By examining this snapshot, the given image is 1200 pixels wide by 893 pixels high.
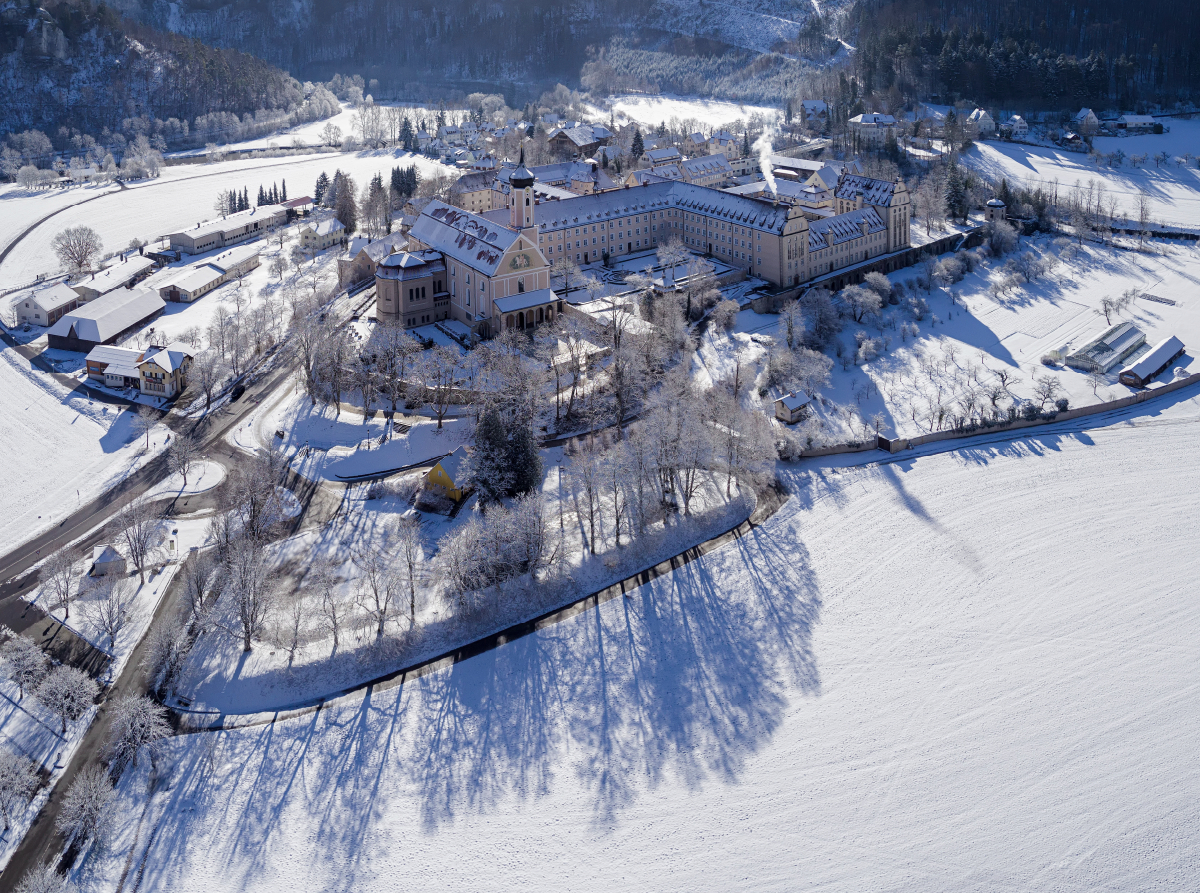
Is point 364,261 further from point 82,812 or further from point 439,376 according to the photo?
point 82,812

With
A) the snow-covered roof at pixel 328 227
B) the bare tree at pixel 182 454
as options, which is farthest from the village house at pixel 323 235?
the bare tree at pixel 182 454

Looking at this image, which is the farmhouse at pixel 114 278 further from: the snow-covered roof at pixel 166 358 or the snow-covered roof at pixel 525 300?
the snow-covered roof at pixel 525 300

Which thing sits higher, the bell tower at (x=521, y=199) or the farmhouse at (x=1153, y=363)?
the bell tower at (x=521, y=199)

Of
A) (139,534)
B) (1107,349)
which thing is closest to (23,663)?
(139,534)

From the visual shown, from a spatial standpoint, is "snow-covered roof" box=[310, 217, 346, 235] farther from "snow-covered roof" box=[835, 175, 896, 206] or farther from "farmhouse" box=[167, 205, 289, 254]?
"snow-covered roof" box=[835, 175, 896, 206]

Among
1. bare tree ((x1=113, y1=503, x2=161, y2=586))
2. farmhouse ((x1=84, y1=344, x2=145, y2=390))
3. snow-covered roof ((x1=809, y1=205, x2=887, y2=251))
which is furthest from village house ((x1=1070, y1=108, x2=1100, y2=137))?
bare tree ((x1=113, y1=503, x2=161, y2=586))

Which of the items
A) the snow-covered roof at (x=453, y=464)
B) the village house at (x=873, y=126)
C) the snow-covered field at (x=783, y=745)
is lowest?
the snow-covered field at (x=783, y=745)
